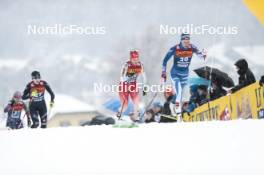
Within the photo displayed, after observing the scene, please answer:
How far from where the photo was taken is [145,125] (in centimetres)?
531

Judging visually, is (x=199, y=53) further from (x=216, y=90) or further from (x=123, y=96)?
(x=123, y=96)

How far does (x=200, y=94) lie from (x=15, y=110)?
6.68 feet

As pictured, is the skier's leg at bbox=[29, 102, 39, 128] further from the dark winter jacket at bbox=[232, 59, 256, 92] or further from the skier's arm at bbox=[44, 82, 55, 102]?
the dark winter jacket at bbox=[232, 59, 256, 92]

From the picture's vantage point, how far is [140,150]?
4.88 meters

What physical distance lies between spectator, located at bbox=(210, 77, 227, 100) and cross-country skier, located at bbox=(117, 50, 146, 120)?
78cm

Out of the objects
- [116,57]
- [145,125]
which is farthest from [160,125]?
[116,57]

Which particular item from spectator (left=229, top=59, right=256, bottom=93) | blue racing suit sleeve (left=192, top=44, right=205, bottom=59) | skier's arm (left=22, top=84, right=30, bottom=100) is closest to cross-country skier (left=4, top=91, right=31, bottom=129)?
skier's arm (left=22, top=84, right=30, bottom=100)

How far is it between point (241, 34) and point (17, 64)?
2.47 meters

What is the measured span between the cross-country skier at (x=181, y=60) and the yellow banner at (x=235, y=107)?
1.20ft

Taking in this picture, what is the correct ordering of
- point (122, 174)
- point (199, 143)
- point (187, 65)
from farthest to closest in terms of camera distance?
point (187, 65) → point (199, 143) → point (122, 174)

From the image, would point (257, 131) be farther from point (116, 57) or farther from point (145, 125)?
point (116, 57)

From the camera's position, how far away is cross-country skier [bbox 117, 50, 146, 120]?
5.29 metres

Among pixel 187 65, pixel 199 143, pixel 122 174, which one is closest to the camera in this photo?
pixel 122 174

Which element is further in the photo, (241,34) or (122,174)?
(241,34)
